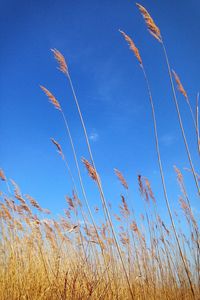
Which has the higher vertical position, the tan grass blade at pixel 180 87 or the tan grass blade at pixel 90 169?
the tan grass blade at pixel 180 87

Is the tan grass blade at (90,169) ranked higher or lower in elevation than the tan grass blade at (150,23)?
lower

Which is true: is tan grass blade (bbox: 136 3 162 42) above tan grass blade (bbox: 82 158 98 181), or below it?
above

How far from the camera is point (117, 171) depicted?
3.83 meters

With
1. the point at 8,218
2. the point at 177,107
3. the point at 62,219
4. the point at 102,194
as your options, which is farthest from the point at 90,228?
the point at 177,107

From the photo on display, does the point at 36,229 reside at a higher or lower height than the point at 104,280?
higher

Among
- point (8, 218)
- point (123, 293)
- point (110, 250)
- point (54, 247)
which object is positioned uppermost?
point (8, 218)

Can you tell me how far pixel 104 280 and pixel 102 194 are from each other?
1.33m

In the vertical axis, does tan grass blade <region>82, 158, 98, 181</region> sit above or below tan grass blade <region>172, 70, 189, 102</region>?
below

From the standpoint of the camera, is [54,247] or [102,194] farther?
[54,247]

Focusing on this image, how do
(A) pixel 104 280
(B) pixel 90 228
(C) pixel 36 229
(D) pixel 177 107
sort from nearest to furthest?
(D) pixel 177 107 → (A) pixel 104 280 → (C) pixel 36 229 → (B) pixel 90 228

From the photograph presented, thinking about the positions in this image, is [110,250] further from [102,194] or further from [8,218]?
[8,218]

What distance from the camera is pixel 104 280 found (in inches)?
134

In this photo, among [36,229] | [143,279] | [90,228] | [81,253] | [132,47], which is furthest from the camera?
[90,228]

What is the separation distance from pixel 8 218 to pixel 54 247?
698 mm
